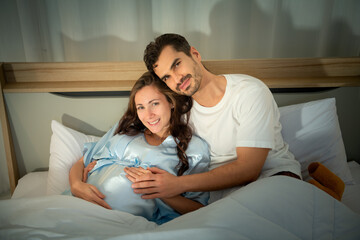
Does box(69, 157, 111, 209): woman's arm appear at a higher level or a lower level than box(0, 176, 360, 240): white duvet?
lower

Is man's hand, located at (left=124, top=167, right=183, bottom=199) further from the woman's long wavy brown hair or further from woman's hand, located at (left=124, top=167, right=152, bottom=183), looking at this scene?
the woman's long wavy brown hair

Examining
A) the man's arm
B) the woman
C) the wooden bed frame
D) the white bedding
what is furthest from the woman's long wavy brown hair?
the white bedding

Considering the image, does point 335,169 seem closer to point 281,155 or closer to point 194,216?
point 281,155

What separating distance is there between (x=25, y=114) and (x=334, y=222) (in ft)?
5.24

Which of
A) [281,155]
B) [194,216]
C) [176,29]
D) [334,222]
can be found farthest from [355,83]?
[194,216]

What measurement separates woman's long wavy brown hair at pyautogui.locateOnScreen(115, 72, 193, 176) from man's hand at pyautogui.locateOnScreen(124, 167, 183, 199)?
11 centimetres

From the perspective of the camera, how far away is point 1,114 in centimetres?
153

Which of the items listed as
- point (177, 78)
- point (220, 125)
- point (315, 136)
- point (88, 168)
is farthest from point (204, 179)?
point (315, 136)

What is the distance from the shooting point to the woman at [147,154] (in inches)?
44.5

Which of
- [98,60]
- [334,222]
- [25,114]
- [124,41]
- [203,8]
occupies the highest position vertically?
[203,8]

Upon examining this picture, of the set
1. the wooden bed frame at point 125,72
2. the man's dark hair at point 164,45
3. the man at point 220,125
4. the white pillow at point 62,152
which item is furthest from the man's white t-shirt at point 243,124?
the white pillow at point 62,152

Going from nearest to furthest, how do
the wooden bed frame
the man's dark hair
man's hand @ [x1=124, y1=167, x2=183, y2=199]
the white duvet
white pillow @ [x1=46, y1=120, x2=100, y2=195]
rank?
1. the white duvet
2. man's hand @ [x1=124, y1=167, x2=183, y2=199]
3. the man's dark hair
4. white pillow @ [x1=46, y1=120, x2=100, y2=195]
5. the wooden bed frame

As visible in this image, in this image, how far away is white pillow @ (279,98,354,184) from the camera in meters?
1.44

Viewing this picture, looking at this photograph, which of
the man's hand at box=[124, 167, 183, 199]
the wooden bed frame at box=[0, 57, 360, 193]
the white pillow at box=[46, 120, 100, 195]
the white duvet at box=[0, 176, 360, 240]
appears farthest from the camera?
the wooden bed frame at box=[0, 57, 360, 193]
